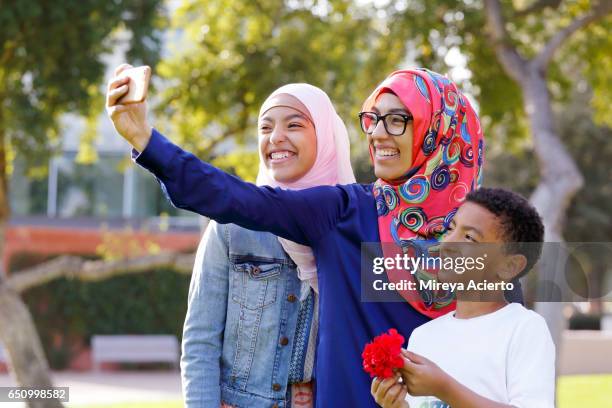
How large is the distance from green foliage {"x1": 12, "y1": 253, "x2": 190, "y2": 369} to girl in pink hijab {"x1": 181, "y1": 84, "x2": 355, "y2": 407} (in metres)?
14.4

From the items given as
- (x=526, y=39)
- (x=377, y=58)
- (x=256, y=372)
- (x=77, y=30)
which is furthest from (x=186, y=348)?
(x=526, y=39)

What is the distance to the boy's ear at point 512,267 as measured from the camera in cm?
186

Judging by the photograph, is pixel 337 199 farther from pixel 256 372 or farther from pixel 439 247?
pixel 256 372

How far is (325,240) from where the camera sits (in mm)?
2287

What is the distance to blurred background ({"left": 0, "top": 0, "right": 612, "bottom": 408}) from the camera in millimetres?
8844

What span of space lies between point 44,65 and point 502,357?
25.3ft

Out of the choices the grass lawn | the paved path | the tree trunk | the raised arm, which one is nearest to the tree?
the paved path

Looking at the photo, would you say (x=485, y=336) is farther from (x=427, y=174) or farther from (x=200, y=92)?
(x=200, y=92)

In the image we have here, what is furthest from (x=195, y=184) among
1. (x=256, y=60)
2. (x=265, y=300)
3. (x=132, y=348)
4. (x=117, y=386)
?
(x=132, y=348)

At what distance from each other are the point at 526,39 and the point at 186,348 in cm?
966

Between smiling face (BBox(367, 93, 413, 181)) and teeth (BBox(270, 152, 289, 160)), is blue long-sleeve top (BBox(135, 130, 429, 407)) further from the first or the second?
teeth (BBox(270, 152, 289, 160))

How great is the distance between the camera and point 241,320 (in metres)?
2.71

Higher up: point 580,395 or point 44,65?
point 44,65

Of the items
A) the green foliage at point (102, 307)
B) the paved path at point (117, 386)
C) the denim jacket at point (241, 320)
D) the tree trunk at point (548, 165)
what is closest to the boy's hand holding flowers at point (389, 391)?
the denim jacket at point (241, 320)
